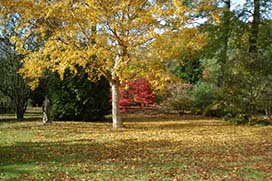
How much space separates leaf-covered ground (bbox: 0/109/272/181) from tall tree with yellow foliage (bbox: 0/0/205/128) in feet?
8.86

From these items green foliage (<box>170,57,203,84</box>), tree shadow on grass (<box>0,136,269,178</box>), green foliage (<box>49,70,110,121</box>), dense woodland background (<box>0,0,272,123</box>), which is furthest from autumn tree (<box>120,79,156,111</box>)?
tree shadow on grass (<box>0,136,269,178</box>)

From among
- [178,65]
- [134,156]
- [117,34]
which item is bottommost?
[134,156]

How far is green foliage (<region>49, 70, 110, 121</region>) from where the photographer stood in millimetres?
19000

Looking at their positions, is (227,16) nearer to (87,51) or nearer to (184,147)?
(87,51)

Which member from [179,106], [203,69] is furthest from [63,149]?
[203,69]

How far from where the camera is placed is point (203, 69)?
33531mm

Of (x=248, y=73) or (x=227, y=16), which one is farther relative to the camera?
(x=227, y=16)

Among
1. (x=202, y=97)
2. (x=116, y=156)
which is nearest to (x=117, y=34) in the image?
(x=116, y=156)

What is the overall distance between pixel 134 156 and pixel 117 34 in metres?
6.73

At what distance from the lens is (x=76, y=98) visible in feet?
62.3

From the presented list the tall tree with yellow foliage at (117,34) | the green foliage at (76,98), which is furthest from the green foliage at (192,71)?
the tall tree with yellow foliage at (117,34)

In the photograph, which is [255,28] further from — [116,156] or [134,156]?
[116,156]

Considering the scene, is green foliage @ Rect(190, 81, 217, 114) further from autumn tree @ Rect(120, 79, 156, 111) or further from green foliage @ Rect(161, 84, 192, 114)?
autumn tree @ Rect(120, 79, 156, 111)

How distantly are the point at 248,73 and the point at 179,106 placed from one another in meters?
8.67
